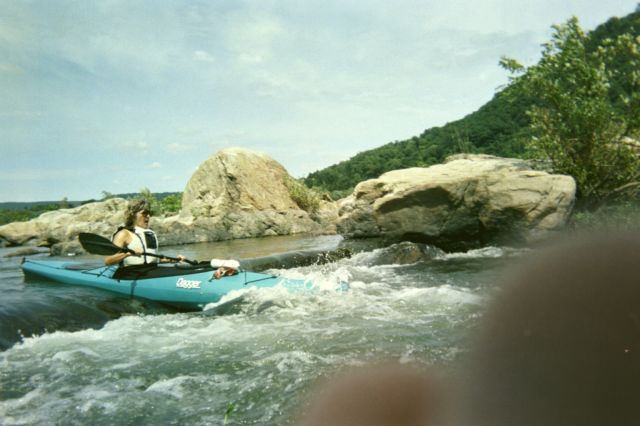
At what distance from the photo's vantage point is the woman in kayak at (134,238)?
7.70 meters

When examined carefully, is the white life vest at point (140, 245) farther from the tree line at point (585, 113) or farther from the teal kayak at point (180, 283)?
the tree line at point (585, 113)

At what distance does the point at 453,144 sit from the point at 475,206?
48570 millimetres

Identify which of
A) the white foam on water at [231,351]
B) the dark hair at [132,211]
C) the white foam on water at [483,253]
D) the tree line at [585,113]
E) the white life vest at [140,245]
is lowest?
the white foam on water at [231,351]

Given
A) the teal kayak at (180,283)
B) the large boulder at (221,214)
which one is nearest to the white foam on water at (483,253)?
the teal kayak at (180,283)

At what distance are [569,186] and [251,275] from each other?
6.93 metres

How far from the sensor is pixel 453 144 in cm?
5672

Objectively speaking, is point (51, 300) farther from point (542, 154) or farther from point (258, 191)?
point (258, 191)

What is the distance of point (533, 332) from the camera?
1.98ft

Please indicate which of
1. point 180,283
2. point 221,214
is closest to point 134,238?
point 180,283

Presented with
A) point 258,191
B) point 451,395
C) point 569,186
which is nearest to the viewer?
point 451,395

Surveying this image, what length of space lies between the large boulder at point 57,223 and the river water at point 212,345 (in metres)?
15.2

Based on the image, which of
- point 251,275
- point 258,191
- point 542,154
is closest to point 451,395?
point 251,275

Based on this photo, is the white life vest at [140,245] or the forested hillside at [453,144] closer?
the white life vest at [140,245]

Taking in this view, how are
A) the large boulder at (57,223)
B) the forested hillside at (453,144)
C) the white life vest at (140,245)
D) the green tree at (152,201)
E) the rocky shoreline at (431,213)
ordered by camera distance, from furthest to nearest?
the forested hillside at (453,144) → the green tree at (152,201) → the large boulder at (57,223) → the rocky shoreline at (431,213) → the white life vest at (140,245)
